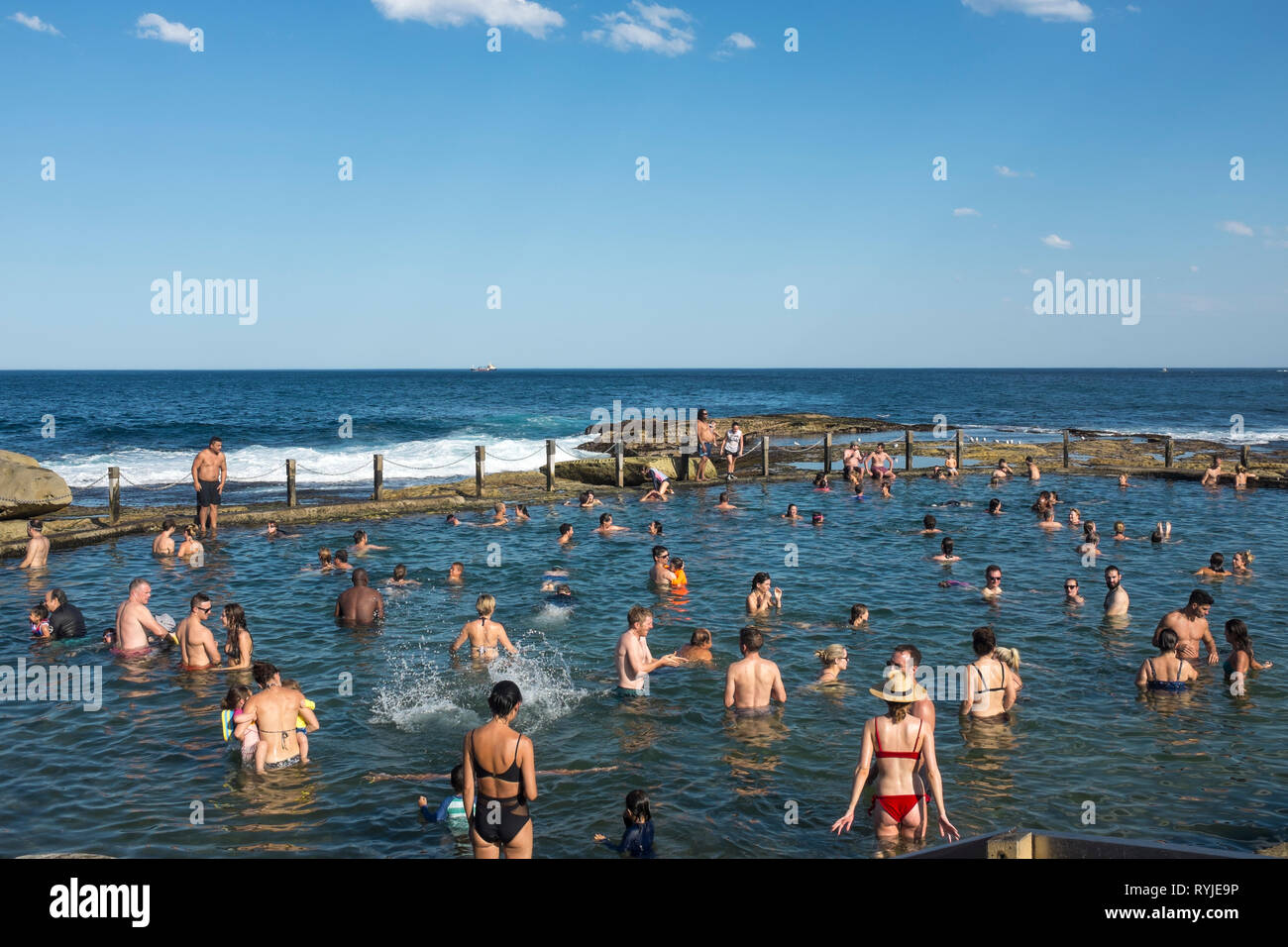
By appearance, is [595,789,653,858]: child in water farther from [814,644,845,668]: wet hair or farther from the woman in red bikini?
[814,644,845,668]: wet hair

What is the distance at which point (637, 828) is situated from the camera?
25.4ft

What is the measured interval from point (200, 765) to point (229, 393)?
117421 millimetres

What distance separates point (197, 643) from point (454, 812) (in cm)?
654

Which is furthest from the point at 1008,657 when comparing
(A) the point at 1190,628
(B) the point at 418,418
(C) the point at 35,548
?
(B) the point at 418,418

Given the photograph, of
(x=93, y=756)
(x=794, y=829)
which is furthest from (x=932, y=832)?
(x=93, y=756)

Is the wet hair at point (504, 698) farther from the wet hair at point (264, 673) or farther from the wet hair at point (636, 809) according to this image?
the wet hair at point (264, 673)

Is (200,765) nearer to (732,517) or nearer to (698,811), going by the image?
(698,811)

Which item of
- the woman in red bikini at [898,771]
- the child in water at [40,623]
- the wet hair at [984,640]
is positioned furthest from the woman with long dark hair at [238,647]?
the wet hair at [984,640]

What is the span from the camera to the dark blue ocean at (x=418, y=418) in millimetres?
46344

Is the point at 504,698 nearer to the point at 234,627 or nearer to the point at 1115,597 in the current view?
the point at 234,627

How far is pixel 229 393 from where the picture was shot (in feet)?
378

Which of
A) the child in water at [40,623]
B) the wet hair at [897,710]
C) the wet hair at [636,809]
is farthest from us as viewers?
the child in water at [40,623]

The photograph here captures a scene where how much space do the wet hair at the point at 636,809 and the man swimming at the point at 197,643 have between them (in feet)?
26.1
